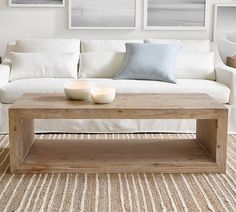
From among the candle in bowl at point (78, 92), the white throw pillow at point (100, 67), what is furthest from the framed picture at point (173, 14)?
the candle in bowl at point (78, 92)

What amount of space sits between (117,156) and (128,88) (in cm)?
91

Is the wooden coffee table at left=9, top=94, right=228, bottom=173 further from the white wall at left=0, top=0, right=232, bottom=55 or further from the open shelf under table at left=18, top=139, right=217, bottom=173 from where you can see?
the white wall at left=0, top=0, right=232, bottom=55

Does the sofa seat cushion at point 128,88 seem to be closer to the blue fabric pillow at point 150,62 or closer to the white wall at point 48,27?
the blue fabric pillow at point 150,62

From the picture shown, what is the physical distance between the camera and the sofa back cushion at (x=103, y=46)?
4305 millimetres

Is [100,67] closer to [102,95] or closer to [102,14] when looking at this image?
[102,14]

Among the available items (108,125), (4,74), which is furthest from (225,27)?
(4,74)

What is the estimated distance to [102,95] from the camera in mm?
2760

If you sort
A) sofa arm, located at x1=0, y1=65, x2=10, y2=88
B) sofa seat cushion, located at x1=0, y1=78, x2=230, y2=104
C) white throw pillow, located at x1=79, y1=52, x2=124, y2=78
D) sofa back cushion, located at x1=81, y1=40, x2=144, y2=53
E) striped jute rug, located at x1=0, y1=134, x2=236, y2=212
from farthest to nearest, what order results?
sofa back cushion, located at x1=81, y1=40, x2=144, y2=53 → white throw pillow, located at x1=79, y1=52, x2=124, y2=78 → sofa arm, located at x1=0, y1=65, x2=10, y2=88 → sofa seat cushion, located at x1=0, y1=78, x2=230, y2=104 → striped jute rug, located at x1=0, y1=134, x2=236, y2=212

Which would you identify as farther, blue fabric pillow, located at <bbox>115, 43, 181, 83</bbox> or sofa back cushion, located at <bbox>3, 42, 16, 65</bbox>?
sofa back cushion, located at <bbox>3, 42, 16, 65</bbox>

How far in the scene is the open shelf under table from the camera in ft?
9.00

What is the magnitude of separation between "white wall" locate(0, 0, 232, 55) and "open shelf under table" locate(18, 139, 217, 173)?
5.86ft

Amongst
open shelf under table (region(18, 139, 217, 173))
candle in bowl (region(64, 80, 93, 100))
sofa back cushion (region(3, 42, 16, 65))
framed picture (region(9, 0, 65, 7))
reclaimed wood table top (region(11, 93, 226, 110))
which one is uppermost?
framed picture (region(9, 0, 65, 7))

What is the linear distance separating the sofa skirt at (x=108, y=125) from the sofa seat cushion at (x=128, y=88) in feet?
0.41

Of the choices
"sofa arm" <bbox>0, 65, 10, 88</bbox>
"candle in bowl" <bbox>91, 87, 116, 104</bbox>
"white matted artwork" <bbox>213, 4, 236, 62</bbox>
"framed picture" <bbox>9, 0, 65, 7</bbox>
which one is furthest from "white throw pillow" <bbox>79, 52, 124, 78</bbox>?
"candle in bowl" <bbox>91, 87, 116, 104</bbox>
